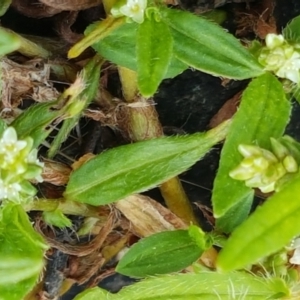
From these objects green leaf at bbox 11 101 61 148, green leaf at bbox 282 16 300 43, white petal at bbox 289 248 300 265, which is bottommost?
white petal at bbox 289 248 300 265

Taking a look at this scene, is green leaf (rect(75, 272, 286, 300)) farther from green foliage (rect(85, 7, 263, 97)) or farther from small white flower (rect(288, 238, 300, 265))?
green foliage (rect(85, 7, 263, 97))

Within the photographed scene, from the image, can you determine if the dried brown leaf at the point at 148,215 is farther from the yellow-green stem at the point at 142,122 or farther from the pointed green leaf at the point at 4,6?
the pointed green leaf at the point at 4,6

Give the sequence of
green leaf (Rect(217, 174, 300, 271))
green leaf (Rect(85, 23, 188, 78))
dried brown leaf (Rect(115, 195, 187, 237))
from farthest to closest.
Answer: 1. dried brown leaf (Rect(115, 195, 187, 237))
2. green leaf (Rect(85, 23, 188, 78))
3. green leaf (Rect(217, 174, 300, 271))

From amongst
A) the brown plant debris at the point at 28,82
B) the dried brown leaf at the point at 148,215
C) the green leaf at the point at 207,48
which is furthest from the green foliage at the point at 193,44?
the dried brown leaf at the point at 148,215

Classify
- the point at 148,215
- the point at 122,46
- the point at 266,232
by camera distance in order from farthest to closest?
1. the point at 148,215
2. the point at 122,46
3. the point at 266,232

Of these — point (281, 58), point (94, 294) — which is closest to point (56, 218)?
point (94, 294)

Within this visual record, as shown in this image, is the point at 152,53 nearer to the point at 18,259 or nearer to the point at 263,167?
the point at 263,167

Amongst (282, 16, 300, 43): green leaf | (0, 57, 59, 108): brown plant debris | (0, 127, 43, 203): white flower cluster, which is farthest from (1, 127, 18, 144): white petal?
(282, 16, 300, 43): green leaf
